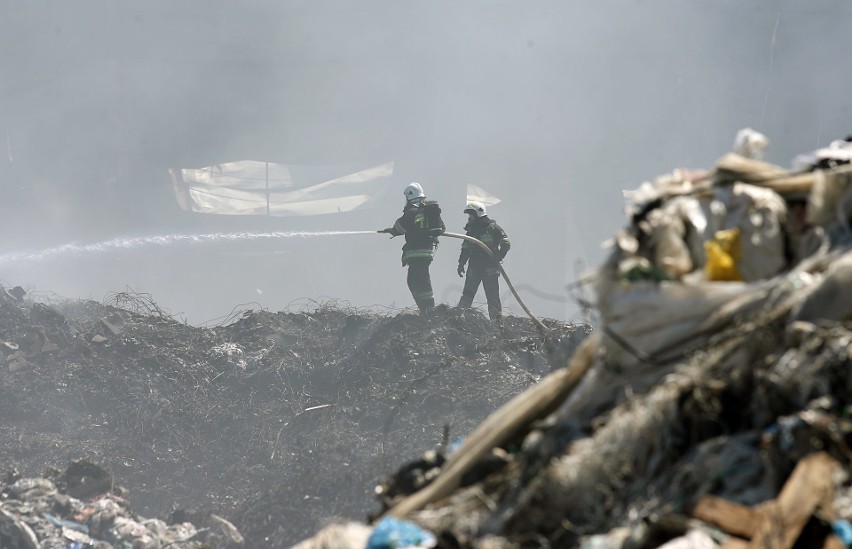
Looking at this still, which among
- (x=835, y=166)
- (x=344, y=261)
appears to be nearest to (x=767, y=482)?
(x=835, y=166)

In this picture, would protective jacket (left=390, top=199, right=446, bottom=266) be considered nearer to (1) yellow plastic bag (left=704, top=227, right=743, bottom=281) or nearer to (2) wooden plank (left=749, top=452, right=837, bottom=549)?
(1) yellow plastic bag (left=704, top=227, right=743, bottom=281)

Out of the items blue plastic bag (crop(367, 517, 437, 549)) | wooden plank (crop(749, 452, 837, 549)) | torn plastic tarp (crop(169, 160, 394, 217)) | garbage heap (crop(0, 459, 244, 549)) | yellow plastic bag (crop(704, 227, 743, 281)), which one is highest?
yellow plastic bag (crop(704, 227, 743, 281))

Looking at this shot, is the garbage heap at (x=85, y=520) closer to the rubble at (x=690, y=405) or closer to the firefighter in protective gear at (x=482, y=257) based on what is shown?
the firefighter in protective gear at (x=482, y=257)

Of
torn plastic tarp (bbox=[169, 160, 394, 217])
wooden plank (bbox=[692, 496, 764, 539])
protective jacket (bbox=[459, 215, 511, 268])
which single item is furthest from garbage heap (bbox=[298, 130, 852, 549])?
torn plastic tarp (bbox=[169, 160, 394, 217])

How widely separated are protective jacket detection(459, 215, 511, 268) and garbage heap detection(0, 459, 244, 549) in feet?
18.4

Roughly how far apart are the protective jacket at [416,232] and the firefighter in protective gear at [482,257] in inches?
27.9

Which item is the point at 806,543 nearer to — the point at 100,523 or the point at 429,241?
the point at 100,523

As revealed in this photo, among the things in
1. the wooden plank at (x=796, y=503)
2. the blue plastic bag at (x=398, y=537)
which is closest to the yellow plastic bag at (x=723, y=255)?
the wooden plank at (x=796, y=503)

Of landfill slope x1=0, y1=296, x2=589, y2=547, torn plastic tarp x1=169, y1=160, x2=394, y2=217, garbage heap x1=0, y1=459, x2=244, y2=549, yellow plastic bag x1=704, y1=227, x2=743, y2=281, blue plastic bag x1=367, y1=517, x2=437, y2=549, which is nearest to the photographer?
blue plastic bag x1=367, y1=517, x2=437, y2=549

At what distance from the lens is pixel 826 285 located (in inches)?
134

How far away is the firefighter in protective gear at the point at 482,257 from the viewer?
1462 centimetres

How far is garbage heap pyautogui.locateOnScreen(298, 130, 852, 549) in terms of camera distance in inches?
123

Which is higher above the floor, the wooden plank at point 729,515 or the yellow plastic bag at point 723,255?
the yellow plastic bag at point 723,255

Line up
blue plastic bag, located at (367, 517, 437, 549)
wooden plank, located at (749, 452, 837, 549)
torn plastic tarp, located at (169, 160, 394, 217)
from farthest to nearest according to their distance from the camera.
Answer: torn plastic tarp, located at (169, 160, 394, 217) < blue plastic bag, located at (367, 517, 437, 549) < wooden plank, located at (749, 452, 837, 549)
